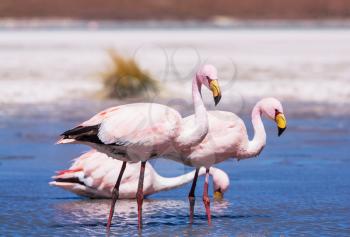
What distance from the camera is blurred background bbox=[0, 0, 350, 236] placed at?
8453 mm

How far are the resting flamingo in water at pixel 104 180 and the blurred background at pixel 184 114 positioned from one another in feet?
0.44

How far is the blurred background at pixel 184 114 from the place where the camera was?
27.7ft

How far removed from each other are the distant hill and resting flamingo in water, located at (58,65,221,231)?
172 feet

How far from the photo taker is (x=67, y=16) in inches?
2371

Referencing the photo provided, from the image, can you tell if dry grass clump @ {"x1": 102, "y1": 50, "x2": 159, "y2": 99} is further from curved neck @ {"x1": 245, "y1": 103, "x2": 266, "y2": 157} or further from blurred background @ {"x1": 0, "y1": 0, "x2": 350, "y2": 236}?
curved neck @ {"x1": 245, "y1": 103, "x2": 266, "y2": 157}

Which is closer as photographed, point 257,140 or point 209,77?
point 209,77

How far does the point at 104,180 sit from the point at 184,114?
6.44m

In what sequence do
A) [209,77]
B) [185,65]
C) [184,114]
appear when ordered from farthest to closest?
1. [185,65]
2. [184,114]
3. [209,77]

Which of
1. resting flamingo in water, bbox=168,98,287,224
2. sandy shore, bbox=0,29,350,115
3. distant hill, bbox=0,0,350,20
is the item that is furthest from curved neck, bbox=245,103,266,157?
distant hill, bbox=0,0,350,20

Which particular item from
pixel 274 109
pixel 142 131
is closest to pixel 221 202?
pixel 274 109

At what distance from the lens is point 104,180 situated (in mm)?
9281

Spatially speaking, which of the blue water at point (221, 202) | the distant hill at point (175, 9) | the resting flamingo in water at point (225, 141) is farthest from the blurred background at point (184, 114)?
the distant hill at point (175, 9)

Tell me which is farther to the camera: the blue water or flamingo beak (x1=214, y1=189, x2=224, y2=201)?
flamingo beak (x1=214, y1=189, x2=224, y2=201)

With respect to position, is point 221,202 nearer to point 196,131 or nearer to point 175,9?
point 196,131
